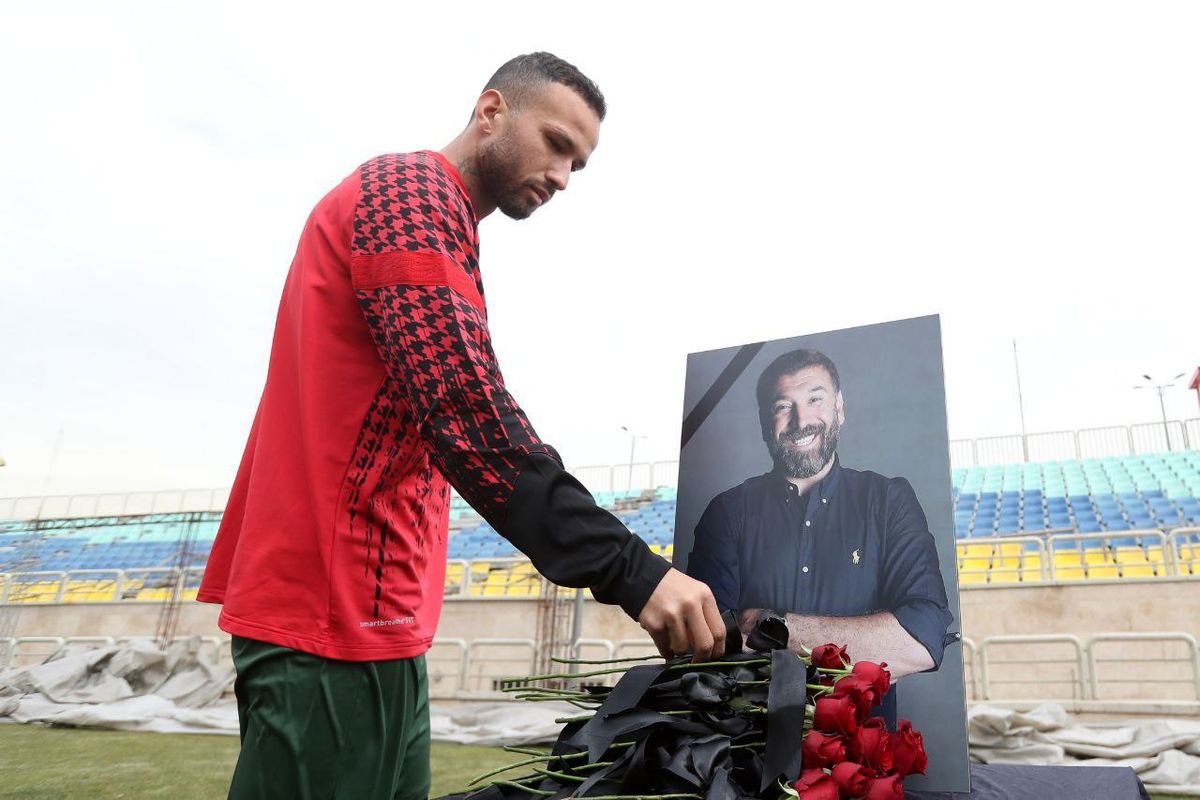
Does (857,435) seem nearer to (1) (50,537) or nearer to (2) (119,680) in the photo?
(2) (119,680)

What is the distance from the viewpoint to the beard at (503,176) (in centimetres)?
106

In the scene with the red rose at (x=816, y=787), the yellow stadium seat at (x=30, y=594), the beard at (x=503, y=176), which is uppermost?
the beard at (x=503, y=176)

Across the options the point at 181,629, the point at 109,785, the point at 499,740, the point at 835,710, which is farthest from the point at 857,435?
the point at 181,629

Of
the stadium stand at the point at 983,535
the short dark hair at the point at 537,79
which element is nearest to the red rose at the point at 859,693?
the short dark hair at the point at 537,79

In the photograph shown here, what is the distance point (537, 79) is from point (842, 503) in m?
0.87

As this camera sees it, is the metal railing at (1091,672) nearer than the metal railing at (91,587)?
Yes

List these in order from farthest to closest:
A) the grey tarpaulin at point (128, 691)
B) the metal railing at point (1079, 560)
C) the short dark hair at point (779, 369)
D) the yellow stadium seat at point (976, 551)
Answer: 1. the yellow stadium seat at point (976, 551)
2. the metal railing at point (1079, 560)
3. the grey tarpaulin at point (128, 691)
4. the short dark hair at point (779, 369)

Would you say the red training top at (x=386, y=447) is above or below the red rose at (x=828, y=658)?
above

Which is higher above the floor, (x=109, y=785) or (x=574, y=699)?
(x=574, y=699)

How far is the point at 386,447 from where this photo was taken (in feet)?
2.98

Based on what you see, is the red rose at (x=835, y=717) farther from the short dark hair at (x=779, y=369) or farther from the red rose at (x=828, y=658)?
the short dark hair at (x=779, y=369)

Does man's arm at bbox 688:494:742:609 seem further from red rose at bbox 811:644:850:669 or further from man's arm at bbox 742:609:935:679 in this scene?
red rose at bbox 811:644:850:669

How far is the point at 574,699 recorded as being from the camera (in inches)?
35.9

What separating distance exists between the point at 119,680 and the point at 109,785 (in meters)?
3.40
